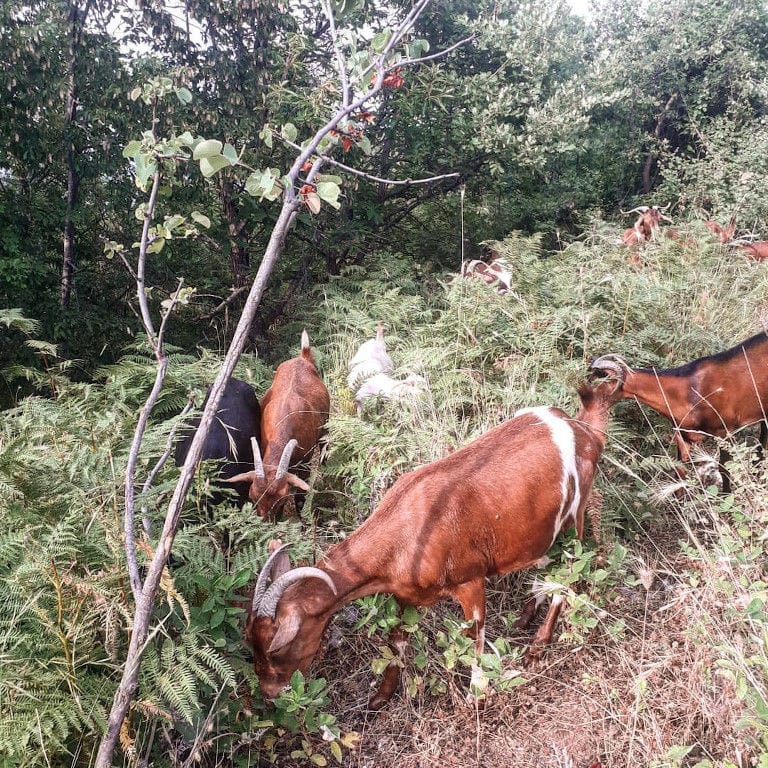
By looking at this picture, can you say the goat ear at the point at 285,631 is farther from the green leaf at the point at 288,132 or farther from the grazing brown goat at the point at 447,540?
the green leaf at the point at 288,132

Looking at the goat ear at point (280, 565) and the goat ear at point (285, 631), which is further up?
the goat ear at point (280, 565)

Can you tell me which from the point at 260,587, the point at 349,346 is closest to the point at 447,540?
the point at 260,587

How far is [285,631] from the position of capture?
107 inches

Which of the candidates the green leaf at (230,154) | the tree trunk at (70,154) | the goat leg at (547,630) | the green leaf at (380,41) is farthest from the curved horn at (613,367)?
the tree trunk at (70,154)

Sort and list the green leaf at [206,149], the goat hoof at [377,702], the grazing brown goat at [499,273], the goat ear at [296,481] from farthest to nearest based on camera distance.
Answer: the grazing brown goat at [499,273], the goat ear at [296,481], the goat hoof at [377,702], the green leaf at [206,149]

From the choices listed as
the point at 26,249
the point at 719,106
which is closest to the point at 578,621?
the point at 26,249

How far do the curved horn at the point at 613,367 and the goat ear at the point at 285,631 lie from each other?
9.68 ft

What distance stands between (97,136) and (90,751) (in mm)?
6130

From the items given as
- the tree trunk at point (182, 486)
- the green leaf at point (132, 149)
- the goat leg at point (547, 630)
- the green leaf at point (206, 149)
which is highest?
the green leaf at point (132, 149)

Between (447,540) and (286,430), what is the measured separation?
7.97ft

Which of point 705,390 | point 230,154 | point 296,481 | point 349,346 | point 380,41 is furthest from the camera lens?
point 349,346

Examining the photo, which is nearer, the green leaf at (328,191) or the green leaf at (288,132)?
the green leaf at (328,191)

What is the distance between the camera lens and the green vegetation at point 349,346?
2.39 meters

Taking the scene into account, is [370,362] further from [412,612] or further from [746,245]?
[746,245]
